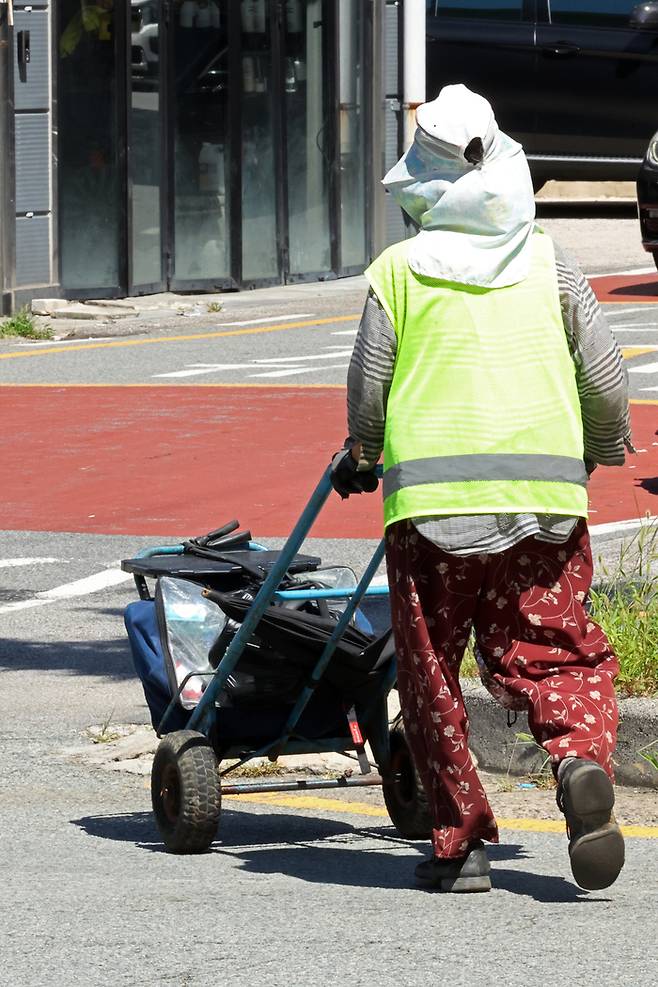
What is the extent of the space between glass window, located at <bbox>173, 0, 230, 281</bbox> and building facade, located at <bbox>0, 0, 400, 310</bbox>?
18 mm

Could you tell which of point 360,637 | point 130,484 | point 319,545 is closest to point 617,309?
point 130,484

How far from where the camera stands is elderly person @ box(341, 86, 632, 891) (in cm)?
469

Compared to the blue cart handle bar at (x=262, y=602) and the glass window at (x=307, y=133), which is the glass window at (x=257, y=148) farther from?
the blue cart handle bar at (x=262, y=602)

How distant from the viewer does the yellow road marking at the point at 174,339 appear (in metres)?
17.4

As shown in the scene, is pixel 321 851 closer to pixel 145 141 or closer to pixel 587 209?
pixel 145 141

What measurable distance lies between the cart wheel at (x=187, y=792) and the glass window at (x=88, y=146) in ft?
48.4

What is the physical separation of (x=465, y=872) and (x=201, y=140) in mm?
16496

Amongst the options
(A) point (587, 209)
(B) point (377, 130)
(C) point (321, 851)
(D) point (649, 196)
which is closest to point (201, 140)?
Answer: (B) point (377, 130)

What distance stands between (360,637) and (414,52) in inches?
671

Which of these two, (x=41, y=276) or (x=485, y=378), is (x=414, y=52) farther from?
(x=485, y=378)

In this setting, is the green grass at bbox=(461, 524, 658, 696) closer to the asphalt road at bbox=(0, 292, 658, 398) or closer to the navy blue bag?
the navy blue bag

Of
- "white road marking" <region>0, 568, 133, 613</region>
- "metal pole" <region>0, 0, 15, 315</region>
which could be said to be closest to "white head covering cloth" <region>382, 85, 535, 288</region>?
"white road marking" <region>0, 568, 133, 613</region>

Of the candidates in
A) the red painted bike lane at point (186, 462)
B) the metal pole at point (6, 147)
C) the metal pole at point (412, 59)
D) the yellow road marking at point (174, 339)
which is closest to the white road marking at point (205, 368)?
the red painted bike lane at point (186, 462)

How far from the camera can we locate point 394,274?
4.74 metres
